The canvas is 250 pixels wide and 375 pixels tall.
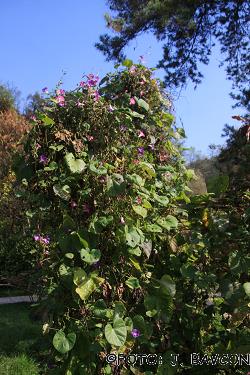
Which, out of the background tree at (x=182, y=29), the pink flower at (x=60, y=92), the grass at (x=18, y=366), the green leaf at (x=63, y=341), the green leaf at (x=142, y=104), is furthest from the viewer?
the background tree at (x=182, y=29)

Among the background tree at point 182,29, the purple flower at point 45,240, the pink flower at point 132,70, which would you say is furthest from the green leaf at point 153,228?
the background tree at point 182,29

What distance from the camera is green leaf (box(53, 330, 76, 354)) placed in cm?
190

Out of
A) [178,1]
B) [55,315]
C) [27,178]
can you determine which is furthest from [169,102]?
[178,1]

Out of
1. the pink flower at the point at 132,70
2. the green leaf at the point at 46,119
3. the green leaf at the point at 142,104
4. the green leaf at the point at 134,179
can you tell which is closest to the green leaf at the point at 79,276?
the green leaf at the point at 134,179

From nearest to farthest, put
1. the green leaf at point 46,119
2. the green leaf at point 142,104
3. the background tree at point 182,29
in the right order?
1. the green leaf at point 46,119
2. the green leaf at point 142,104
3. the background tree at point 182,29

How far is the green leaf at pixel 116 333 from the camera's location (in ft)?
6.32

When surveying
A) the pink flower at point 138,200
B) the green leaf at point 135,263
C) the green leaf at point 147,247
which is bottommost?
the green leaf at point 135,263

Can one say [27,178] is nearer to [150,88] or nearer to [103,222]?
[103,222]

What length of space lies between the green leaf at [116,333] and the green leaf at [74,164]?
0.64 meters

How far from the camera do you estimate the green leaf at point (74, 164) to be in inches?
81.0

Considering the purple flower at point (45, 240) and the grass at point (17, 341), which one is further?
the grass at point (17, 341)

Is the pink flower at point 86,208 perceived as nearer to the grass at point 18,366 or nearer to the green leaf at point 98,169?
the green leaf at point 98,169

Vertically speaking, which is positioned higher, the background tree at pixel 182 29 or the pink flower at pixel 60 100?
the background tree at pixel 182 29

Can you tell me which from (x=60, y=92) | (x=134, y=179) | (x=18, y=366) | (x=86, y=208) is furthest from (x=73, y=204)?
(x=18, y=366)
